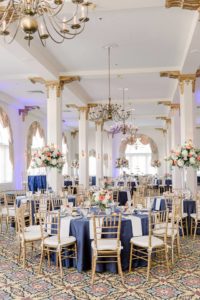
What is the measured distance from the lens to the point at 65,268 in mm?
5633

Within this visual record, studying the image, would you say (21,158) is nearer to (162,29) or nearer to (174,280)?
(162,29)

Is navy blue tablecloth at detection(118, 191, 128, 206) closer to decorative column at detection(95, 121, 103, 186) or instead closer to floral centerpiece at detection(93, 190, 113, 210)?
decorative column at detection(95, 121, 103, 186)

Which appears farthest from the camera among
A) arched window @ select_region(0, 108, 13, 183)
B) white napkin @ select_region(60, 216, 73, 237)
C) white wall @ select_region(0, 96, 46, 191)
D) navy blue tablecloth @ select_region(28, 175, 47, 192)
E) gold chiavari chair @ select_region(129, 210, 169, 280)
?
white wall @ select_region(0, 96, 46, 191)

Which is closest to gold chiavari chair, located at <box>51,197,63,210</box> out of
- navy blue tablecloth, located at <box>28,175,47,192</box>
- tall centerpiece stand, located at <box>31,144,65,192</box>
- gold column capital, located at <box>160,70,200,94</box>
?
tall centerpiece stand, located at <box>31,144,65,192</box>

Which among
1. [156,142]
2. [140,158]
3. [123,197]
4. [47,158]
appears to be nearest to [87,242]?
[47,158]

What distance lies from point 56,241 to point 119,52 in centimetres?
519

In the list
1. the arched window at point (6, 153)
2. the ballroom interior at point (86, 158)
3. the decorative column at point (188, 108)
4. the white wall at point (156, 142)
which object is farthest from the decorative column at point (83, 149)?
the white wall at point (156, 142)

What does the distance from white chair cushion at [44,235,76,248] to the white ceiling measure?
3.82 m

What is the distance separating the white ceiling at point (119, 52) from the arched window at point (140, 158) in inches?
467

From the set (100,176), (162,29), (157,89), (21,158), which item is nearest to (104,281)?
(162,29)

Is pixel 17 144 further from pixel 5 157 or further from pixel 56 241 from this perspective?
pixel 56 241

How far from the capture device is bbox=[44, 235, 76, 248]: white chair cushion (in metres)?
5.35

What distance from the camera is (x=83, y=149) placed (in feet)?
48.8

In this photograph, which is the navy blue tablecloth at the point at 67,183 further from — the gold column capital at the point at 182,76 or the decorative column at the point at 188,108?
the gold column capital at the point at 182,76
